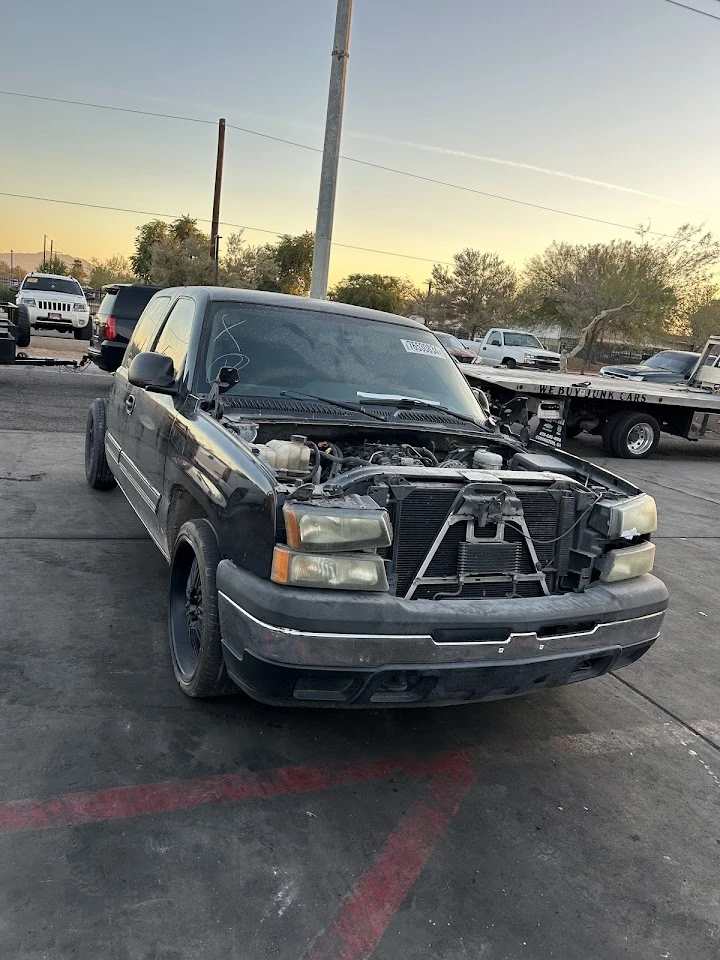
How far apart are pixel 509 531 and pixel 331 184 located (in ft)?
35.4

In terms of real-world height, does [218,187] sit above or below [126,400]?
above

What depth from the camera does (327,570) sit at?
2688 mm

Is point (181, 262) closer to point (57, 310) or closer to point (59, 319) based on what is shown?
point (57, 310)

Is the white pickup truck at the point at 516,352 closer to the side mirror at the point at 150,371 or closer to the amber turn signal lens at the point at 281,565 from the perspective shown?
the side mirror at the point at 150,371

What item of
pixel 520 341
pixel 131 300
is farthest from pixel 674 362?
pixel 131 300

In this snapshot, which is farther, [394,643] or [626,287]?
[626,287]

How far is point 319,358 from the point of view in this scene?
4324 mm

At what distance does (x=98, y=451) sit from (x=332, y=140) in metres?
8.29

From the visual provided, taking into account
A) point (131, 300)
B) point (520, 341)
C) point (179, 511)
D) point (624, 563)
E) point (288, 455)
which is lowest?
point (179, 511)

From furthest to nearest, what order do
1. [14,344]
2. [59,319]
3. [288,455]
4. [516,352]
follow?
[516,352]
[59,319]
[14,344]
[288,455]

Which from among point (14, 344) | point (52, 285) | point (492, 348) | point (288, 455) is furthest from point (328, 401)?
point (492, 348)

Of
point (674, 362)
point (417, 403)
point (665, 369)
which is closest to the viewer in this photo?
point (417, 403)

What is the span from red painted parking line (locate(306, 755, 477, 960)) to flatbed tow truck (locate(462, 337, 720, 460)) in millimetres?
8953

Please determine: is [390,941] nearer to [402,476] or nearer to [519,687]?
[519,687]
